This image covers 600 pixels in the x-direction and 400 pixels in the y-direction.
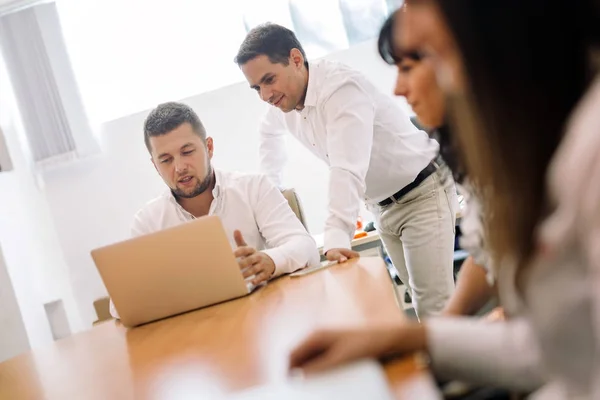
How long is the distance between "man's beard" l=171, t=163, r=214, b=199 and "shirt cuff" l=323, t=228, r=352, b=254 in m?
0.51

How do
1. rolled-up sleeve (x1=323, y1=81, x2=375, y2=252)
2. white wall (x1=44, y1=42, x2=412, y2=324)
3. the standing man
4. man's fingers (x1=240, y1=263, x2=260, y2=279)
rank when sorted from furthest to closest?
white wall (x1=44, y1=42, x2=412, y2=324), the standing man, rolled-up sleeve (x1=323, y1=81, x2=375, y2=252), man's fingers (x1=240, y1=263, x2=260, y2=279)

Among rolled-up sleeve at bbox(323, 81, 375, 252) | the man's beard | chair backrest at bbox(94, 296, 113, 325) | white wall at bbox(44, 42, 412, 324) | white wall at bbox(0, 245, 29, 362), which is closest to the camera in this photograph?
rolled-up sleeve at bbox(323, 81, 375, 252)

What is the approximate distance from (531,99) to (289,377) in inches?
19.6

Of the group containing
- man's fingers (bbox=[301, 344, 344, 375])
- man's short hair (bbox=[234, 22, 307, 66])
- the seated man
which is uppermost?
man's short hair (bbox=[234, 22, 307, 66])

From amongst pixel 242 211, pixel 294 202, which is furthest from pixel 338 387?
pixel 294 202

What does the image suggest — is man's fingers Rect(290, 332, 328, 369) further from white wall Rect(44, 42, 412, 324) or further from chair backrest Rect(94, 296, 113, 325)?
white wall Rect(44, 42, 412, 324)

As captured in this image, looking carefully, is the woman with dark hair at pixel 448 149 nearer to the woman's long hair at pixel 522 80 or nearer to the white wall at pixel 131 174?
the woman's long hair at pixel 522 80

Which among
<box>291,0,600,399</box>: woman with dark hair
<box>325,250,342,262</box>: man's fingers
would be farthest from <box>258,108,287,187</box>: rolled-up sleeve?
<box>291,0,600,399</box>: woman with dark hair

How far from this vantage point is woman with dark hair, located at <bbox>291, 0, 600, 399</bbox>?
0.40 meters

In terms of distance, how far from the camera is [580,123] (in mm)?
391

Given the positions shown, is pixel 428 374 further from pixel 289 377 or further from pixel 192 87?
pixel 192 87

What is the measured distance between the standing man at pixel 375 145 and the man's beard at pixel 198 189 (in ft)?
1.11

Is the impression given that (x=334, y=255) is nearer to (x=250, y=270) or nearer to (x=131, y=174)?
(x=250, y=270)

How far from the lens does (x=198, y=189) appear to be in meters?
2.18
